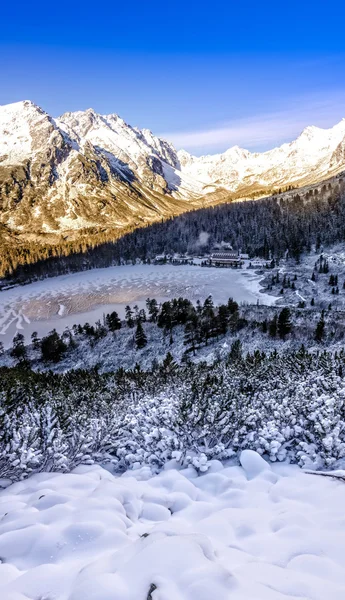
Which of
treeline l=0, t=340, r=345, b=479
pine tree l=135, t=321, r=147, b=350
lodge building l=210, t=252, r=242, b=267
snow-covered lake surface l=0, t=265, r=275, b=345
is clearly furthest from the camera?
lodge building l=210, t=252, r=242, b=267

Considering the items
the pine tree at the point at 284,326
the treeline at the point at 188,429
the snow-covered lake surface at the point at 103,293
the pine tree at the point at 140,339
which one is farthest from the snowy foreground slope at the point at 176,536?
the snow-covered lake surface at the point at 103,293

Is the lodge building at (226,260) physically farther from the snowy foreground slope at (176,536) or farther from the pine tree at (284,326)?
the snowy foreground slope at (176,536)

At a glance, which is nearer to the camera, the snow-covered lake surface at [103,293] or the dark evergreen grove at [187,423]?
the dark evergreen grove at [187,423]

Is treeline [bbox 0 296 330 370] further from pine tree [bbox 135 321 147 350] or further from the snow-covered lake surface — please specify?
the snow-covered lake surface

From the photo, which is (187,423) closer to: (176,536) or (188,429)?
(188,429)

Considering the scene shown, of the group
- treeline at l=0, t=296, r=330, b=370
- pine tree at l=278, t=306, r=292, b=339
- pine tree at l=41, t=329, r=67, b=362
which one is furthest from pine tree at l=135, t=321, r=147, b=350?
pine tree at l=278, t=306, r=292, b=339

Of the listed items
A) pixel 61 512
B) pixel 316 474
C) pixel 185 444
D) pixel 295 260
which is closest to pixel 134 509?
pixel 61 512

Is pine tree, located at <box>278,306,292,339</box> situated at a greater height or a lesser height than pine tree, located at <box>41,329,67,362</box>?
greater
